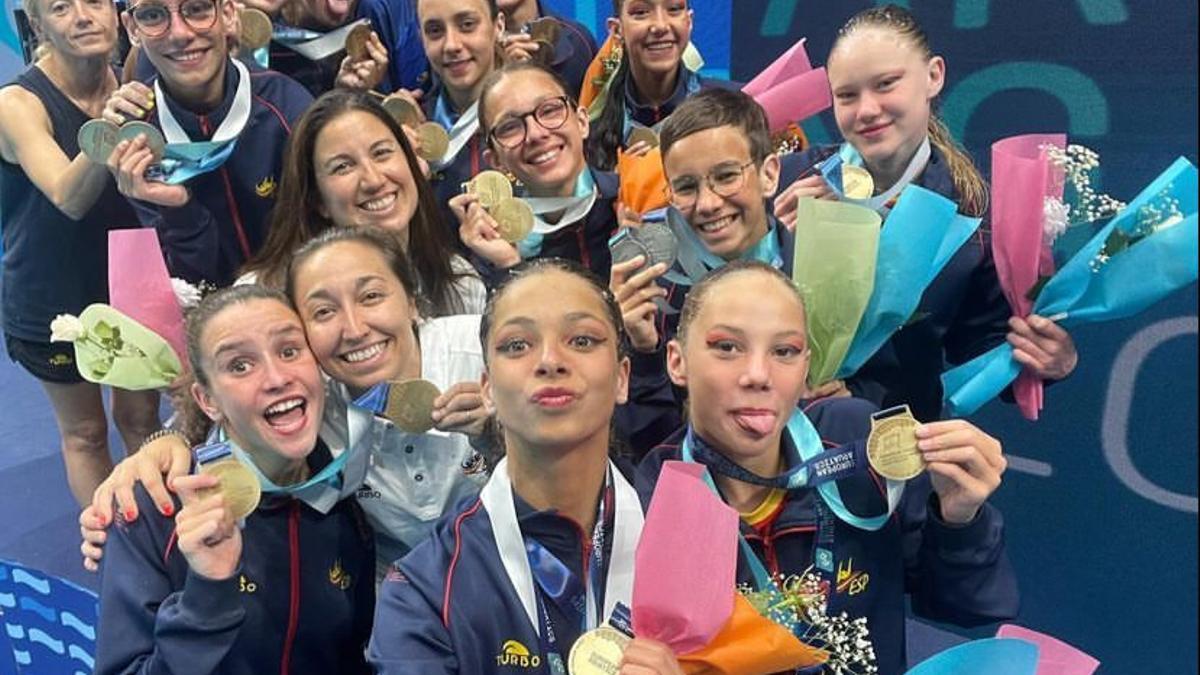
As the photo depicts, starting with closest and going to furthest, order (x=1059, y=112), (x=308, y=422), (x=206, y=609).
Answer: (x=206, y=609), (x=308, y=422), (x=1059, y=112)

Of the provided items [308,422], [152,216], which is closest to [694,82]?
[152,216]

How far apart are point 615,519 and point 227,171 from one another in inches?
82.2

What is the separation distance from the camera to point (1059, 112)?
3396 mm

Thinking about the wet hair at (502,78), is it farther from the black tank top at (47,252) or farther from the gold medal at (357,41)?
the black tank top at (47,252)

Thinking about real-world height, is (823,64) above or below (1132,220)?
above

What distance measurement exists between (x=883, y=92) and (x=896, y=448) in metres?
1.27

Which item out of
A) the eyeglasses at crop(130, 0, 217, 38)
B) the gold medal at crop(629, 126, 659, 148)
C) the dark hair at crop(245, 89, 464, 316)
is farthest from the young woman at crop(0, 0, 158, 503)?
the gold medal at crop(629, 126, 659, 148)

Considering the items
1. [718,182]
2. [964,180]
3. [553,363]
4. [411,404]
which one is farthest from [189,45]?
[964,180]

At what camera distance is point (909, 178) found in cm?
290

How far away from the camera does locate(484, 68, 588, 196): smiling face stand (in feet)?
10.7

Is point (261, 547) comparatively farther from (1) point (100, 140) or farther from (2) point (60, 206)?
(2) point (60, 206)

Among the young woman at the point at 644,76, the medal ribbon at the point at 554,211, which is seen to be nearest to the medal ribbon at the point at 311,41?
the young woman at the point at 644,76

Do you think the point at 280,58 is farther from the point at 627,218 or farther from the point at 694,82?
the point at 627,218

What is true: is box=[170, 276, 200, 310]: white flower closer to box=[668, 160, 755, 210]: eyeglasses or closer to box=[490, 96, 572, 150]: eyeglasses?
box=[490, 96, 572, 150]: eyeglasses
